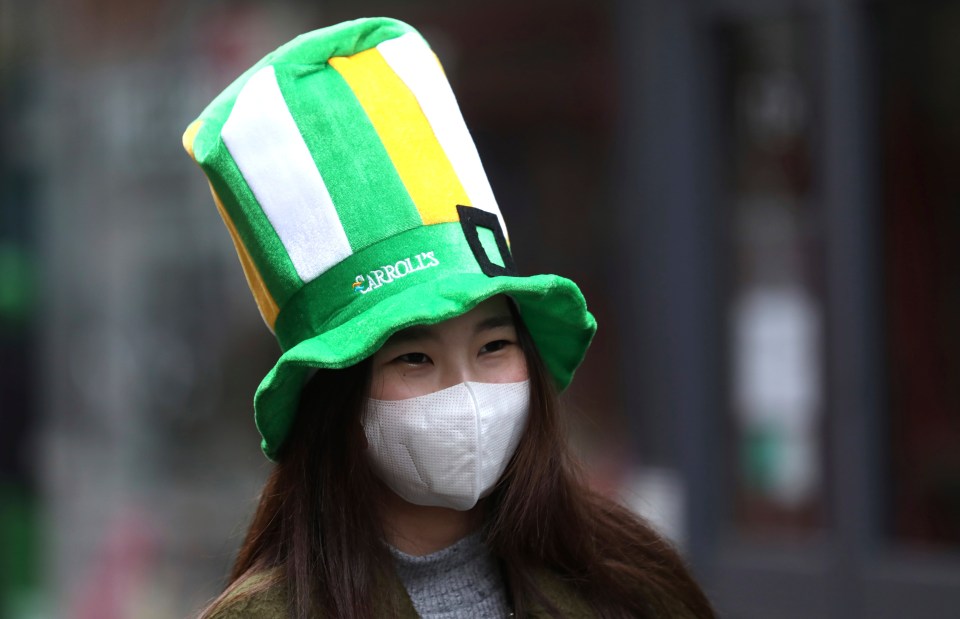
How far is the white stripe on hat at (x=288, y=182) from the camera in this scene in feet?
7.36

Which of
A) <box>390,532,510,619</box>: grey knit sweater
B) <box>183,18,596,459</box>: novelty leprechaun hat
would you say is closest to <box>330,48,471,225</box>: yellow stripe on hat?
<box>183,18,596,459</box>: novelty leprechaun hat

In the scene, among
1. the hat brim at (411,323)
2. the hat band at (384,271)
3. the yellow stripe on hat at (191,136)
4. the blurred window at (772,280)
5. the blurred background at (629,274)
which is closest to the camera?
the hat brim at (411,323)

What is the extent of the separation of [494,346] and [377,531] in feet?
1.17

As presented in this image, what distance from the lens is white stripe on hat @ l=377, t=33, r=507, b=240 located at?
7.56 ft

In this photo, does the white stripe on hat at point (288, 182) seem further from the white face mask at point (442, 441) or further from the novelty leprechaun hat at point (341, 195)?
the white face mask at point (442, 441)

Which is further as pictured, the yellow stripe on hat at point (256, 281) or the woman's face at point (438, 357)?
the yellow stripe on hat at point (256, 281)

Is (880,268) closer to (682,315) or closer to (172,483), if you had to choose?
(682,315)

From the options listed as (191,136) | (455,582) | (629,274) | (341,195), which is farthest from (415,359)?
(629,274)

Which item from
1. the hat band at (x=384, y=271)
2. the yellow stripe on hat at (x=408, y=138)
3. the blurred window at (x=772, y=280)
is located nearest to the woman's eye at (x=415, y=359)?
the hat band at (x=384, y=271)

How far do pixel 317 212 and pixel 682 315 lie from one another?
10.3ft

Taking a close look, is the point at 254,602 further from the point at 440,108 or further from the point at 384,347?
the point at 440,108

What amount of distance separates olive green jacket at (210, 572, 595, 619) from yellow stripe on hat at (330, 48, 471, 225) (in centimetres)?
62

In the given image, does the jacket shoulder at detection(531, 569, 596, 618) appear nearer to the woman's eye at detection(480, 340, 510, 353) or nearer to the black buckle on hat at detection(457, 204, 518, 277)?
the woman's eye at detection(480, 340, 510, 353)

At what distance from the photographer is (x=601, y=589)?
2.41 meters
